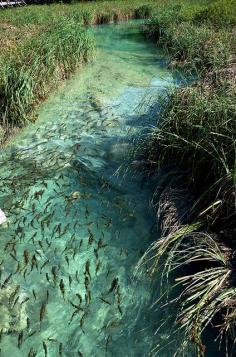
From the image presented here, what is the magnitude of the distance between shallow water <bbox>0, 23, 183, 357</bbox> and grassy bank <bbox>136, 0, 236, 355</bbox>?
0.35 m

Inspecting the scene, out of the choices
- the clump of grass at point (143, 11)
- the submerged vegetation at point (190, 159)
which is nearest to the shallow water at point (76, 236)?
the submerged vegetation at point (190, 159)

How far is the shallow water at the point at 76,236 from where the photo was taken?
11.9ft

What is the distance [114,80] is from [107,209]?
6.12m

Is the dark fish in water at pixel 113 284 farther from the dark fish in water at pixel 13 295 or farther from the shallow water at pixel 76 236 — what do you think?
the dark fish in water at pixel 13 295

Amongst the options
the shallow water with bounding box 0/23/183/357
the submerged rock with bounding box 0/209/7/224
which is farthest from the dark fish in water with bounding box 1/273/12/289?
the submerged rock with bounding box 0/209/7/224

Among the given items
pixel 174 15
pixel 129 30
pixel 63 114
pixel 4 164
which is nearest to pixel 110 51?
pixel 174 15

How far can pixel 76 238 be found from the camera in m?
4.85

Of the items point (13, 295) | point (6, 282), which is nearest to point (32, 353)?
point (13, 295)

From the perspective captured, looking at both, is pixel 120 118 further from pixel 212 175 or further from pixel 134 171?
pixel 212 175

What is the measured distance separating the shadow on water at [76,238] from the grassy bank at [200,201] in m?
0.34

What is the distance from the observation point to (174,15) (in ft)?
52.6

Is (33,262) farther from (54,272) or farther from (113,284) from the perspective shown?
(113,284)

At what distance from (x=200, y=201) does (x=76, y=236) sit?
148cm

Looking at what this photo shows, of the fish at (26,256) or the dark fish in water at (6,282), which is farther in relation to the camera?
the fish at (26,256)
